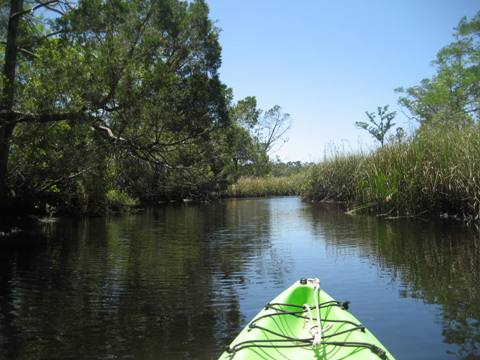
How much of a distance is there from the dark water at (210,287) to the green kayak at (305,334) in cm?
52

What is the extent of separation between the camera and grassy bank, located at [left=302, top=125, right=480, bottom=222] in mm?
11039

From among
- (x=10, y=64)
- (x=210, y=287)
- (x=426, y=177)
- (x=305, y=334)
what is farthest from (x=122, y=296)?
(x=426, y=177)

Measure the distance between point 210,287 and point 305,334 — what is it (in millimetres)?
2635

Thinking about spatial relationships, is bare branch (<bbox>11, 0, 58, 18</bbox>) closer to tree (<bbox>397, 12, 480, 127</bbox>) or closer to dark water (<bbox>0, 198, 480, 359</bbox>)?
dark water (<bbox>0, 198, 480, 359</bbox>)

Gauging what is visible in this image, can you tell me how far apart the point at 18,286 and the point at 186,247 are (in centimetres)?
390

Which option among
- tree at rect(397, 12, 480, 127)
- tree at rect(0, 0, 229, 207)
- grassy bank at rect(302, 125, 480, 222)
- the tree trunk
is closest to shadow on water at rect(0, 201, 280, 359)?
the tree trunk

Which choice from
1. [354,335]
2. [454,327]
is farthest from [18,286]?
[454,327]

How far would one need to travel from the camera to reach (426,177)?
39.6 ft

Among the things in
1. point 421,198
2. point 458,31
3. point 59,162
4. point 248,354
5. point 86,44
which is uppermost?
point 458,31

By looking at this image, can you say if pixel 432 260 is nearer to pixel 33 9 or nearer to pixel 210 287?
pixel 210 287

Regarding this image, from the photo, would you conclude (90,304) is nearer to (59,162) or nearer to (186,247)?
(186,247)

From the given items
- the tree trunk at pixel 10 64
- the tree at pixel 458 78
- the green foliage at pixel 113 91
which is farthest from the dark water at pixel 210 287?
the tree at pixel 458 78

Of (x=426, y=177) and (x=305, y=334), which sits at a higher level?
(x=426, y=177)

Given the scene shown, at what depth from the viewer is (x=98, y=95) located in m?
10.2
